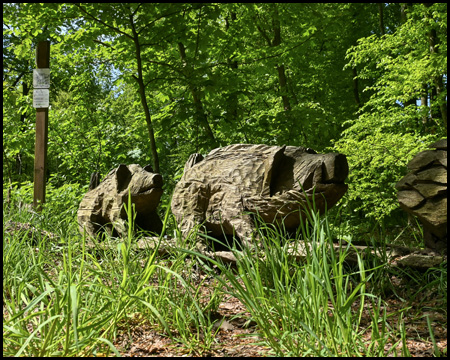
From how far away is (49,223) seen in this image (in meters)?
4.33

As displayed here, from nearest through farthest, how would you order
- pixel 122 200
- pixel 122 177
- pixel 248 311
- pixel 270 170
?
1. pixel 248 311
2. pixel 270 170
3. pixel 122 200
4. pixel 122 177

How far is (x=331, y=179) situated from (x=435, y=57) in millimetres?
3952

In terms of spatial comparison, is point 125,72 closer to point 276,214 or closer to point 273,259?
point 276,214

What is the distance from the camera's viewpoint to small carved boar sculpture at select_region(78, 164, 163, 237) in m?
3.95

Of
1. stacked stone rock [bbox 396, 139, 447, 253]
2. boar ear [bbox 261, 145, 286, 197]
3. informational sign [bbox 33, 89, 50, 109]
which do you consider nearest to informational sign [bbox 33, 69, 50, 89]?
informational sign [bbox 33, 89, 50, 109]

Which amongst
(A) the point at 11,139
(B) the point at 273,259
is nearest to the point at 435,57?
(B) the point at 273,259

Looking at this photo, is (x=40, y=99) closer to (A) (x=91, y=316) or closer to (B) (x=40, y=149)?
(B) (x=40, y=149)

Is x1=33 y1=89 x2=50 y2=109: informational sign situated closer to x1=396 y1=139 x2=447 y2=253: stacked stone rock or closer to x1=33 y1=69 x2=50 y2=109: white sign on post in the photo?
x1=33 y1=69 x2=50 y2=109: white sign on post

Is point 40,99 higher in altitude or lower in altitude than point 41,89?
lower

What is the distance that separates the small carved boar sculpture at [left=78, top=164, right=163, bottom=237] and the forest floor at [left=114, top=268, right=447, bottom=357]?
1.61 m

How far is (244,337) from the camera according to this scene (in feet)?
7.38

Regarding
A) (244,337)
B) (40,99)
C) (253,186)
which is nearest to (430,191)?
(253,186)

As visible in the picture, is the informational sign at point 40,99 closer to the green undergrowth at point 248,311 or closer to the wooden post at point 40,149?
the wooden post at point 40,149

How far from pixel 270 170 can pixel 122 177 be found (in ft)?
5.59
